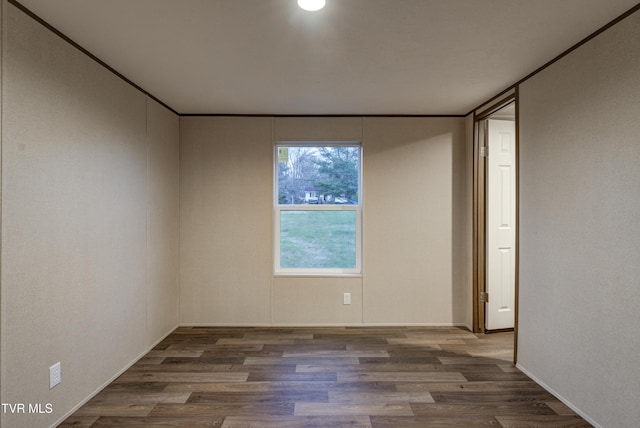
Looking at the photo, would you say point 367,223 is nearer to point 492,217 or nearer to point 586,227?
point 492,217

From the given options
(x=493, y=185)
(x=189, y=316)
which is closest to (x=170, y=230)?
(x=189, y=316)

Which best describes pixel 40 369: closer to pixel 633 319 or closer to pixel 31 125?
pixel 31 125

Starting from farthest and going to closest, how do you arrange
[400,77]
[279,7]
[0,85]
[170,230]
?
[170,230] < [400,77] < [279,7] < [0,85]

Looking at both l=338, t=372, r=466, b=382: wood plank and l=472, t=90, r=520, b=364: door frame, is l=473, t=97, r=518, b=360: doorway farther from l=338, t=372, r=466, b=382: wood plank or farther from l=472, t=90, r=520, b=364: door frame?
l=338, t=372, r=466, b=382: wood plank

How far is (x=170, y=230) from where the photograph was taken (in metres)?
3.72

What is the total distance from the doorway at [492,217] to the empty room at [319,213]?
0.02 m

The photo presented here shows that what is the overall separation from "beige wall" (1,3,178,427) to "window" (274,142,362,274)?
138 centimetres

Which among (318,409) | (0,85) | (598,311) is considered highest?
(0,85)

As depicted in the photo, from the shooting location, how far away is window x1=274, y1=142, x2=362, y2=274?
13.2 feet

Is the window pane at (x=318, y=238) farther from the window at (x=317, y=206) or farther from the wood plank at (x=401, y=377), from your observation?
the wood plank at (x=401, y=377)

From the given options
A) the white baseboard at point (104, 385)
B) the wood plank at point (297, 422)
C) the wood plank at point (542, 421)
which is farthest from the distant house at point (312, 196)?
the wood plank at point (542, 421)

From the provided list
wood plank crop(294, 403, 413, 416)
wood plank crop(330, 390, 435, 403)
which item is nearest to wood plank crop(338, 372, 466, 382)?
wood plank crop(330, 390, 435, 403)

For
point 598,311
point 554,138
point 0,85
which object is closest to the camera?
point 0,85

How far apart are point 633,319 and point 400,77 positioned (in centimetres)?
211
